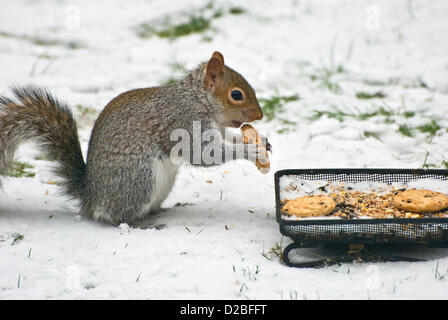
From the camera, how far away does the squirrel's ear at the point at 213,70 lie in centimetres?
227

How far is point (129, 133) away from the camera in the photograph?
2.31m

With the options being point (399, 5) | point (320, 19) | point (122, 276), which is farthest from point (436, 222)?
point (399, 5)

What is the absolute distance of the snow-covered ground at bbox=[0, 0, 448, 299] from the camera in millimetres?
1834

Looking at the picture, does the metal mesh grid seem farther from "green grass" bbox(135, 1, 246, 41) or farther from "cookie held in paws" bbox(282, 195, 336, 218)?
"green grass" bbox(135, 1, 246, 41)

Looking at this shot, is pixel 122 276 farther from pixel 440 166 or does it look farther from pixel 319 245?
pixel 440 166

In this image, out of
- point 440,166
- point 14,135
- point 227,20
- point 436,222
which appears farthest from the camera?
point 227,20

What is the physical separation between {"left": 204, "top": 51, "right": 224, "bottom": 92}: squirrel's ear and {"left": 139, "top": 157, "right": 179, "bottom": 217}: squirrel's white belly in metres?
0.41

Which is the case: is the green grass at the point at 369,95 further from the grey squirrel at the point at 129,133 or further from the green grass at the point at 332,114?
the grey squirrel at the point at 129,133

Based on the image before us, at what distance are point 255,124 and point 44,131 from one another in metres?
1.81

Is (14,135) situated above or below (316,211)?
above

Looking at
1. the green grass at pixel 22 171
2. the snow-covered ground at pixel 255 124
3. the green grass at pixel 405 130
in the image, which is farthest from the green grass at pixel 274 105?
the green grass at pixel 22 171

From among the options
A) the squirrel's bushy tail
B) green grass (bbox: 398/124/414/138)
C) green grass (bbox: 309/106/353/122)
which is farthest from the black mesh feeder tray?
green grass (bbox: 309/106/353/122)

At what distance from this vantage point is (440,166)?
9.66 ft
